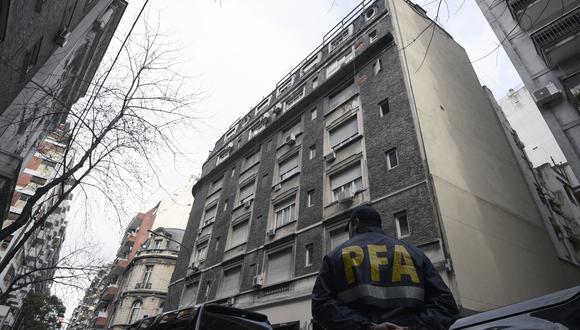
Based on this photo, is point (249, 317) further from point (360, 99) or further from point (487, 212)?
point (360, 99)

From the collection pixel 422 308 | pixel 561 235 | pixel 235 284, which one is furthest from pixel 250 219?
pixel 422 308

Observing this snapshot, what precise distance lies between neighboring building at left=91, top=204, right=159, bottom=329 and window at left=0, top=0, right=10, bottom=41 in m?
32.8

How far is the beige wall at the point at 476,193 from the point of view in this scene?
9.88 metres

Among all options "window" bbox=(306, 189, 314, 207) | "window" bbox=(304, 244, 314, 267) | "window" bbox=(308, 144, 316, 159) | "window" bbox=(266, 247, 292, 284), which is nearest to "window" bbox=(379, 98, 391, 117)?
"window" bbox=(308, 144, 316, 159)

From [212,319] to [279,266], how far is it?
10.8 m

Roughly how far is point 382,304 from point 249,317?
10.8 feet

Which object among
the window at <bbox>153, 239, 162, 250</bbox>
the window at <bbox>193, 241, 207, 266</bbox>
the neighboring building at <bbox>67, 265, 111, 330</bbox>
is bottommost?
the neighboring building at <bbox>67, 265, 111, 330</bbox>

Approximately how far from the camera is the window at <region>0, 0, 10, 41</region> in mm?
5842

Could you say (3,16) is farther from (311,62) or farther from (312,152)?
(311,62)

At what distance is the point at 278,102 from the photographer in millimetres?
24203

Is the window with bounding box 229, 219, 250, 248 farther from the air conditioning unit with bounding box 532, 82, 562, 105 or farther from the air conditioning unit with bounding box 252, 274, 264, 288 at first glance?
the air conditioning unit with bounding box 532, 82, 562, 105

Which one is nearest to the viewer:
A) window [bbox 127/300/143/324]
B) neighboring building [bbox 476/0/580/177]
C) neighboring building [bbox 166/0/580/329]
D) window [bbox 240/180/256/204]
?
neighboring building [bbox 476/0/580/177]

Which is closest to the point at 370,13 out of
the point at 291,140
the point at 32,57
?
the point at 291,140

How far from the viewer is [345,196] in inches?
516
